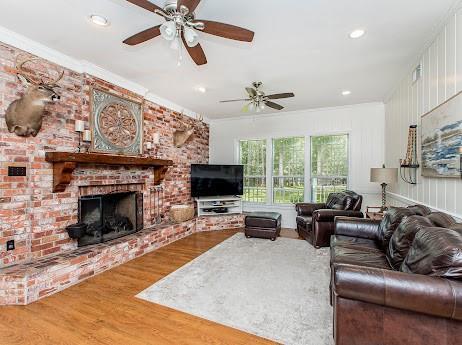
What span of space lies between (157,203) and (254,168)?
267 centimetres

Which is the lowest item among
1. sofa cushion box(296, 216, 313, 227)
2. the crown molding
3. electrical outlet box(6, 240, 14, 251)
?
sofa cushion box(296, 216, 313, 227)

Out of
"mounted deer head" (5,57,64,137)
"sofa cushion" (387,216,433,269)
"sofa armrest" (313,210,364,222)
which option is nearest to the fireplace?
"mounted deer head" (5,57,64,137)

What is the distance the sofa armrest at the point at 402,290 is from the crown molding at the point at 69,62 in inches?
148

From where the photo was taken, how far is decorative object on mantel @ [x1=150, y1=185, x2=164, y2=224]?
Result: 447 cm

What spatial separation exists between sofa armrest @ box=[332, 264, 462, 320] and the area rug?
0.68 m

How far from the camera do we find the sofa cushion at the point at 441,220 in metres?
2.00

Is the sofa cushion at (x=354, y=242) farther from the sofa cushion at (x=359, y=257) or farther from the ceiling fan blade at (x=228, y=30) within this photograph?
the ceiling fan blade at (x=228, y=30)

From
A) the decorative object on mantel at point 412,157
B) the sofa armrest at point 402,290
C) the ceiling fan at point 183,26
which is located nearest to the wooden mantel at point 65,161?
the ceiling fan at point 183,26

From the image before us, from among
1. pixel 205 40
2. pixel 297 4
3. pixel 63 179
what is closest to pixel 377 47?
pixel 297 4

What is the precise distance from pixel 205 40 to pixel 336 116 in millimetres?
3740

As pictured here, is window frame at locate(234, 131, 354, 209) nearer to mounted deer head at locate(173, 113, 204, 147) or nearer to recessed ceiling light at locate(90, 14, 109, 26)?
mounted deer head at locate(173, 113, 204, 147)

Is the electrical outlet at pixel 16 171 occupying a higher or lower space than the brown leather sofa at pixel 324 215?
higher

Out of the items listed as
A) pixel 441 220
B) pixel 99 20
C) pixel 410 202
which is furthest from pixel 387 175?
pixel 99 20

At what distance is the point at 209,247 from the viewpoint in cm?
412
